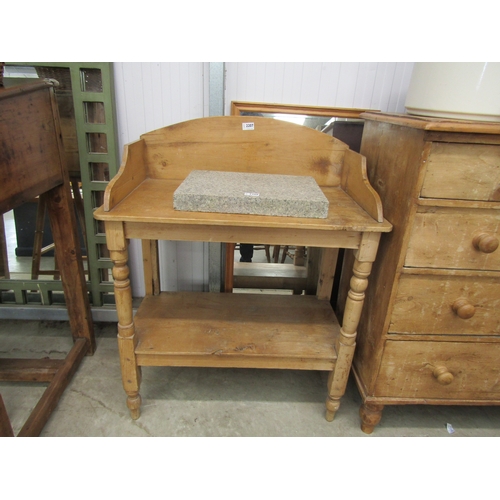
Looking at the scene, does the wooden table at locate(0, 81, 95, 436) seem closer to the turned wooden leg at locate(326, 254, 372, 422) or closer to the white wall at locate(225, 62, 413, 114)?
the white wall at locate(225, 62, 413, 114)

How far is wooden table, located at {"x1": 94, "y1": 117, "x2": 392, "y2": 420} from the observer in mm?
1083

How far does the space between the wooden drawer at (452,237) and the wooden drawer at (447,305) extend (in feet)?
0.18

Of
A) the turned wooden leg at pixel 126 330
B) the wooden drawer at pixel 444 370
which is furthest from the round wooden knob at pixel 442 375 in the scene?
the turned wooden leg at pixel 126 330

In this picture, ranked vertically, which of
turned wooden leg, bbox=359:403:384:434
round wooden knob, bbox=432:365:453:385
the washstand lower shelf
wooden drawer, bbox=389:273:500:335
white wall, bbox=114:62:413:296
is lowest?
turned wooden leg, bbox=359:403:384:434

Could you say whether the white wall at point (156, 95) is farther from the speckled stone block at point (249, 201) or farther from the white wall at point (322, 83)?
the speckled stone block at point (249, 201)

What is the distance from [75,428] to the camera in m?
1.32

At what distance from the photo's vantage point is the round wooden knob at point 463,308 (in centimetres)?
111

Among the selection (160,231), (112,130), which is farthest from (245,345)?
(112,130)

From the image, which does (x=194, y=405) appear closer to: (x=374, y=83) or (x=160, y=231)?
(x=160, y=231)

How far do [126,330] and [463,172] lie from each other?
46.7 inches

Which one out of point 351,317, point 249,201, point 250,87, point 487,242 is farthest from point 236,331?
point 250,87

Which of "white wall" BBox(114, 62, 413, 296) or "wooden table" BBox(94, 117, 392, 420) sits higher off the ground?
"white wall" BBox(114, 62, 413, 296)

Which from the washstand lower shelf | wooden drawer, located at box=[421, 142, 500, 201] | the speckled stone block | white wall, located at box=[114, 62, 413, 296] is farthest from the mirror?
wooden drawer, located at box=[421, 142, 500, 201]

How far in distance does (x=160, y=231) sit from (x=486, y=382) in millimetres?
1271
